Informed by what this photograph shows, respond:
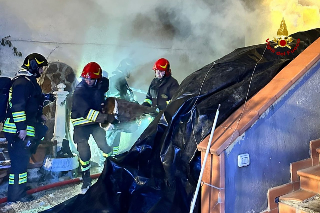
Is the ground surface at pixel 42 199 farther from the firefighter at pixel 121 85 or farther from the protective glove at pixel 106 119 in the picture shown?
the firefighter at pixel 121 85

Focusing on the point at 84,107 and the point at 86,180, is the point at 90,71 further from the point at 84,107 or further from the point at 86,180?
the point at 86,180

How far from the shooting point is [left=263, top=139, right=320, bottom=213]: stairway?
7.94ft

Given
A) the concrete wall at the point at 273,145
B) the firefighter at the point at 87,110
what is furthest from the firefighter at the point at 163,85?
the concrete wall at the point at 273,145

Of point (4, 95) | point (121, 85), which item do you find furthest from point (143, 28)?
point (4, 95)

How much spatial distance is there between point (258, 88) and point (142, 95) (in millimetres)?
5646

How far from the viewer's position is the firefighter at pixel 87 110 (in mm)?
4145

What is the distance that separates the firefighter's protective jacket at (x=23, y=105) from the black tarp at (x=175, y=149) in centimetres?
144

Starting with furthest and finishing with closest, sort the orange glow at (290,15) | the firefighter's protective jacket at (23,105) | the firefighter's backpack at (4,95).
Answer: the orange glow at (290,15)
the firefighter's backpack at (4,95)
the firefighter's protective jacket at (23,105)

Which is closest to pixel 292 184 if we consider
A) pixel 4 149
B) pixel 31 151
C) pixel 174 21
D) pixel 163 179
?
pixel 163 179

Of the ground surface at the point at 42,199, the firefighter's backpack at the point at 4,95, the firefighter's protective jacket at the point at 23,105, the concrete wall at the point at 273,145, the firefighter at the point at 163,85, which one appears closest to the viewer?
the concrete wall at the point at 273,145

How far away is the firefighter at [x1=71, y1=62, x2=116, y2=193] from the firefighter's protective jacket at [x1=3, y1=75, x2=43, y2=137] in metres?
0.57

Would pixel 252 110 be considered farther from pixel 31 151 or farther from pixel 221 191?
pixel 31 151

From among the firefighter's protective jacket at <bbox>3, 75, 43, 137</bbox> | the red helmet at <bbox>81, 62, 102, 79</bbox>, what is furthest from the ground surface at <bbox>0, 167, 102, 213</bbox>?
the red helmet at <bbox>81, 62, 102, 79</bbox>

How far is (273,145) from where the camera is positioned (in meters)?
2.52
